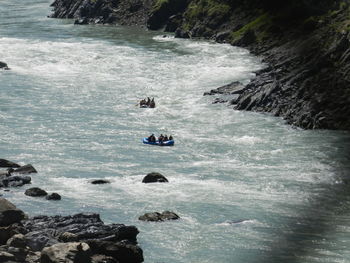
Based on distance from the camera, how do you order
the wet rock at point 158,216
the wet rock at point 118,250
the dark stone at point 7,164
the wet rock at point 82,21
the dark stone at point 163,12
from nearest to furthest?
1. the wet rock at point 118,250
2. the wet rock at point 158,216
3. the dark stone at point 7,164
4. the dark stone at point 163,12
5. the wet rock at point 82,21

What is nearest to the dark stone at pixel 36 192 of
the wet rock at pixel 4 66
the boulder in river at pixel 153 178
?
the boulder in river at pixel 153 178

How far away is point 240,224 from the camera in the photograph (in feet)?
140

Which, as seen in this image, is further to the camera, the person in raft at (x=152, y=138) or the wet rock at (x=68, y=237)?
the person in raft at (x=152, y=138)

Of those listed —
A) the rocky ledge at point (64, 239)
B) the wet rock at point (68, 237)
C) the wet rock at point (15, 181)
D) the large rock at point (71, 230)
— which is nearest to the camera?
the rocky ledge at point (64, 239)

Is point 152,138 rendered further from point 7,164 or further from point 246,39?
point 246,39

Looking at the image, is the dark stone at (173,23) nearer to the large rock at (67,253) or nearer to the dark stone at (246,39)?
the dark stone at (246,39)

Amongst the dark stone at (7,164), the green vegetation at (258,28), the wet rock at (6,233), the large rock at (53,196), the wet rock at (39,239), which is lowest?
the dark stone at (7,164)

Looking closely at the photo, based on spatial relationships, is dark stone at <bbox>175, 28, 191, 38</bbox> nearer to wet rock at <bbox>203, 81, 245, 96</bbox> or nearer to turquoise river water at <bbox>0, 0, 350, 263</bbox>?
turquoise river water at <bbox>0, 0, 350, 263</bbox>

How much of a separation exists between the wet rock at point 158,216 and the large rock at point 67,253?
9294 mm

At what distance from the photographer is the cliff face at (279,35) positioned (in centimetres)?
7006

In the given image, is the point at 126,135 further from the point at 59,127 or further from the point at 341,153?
the point at 341,153

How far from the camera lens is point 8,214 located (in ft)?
129

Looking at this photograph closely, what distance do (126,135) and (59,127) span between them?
6.46 m

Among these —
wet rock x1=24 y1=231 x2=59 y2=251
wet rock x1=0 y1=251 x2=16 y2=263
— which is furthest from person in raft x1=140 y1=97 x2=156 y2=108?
wet rock x1=0 y1=251 x2=16 y2=263
